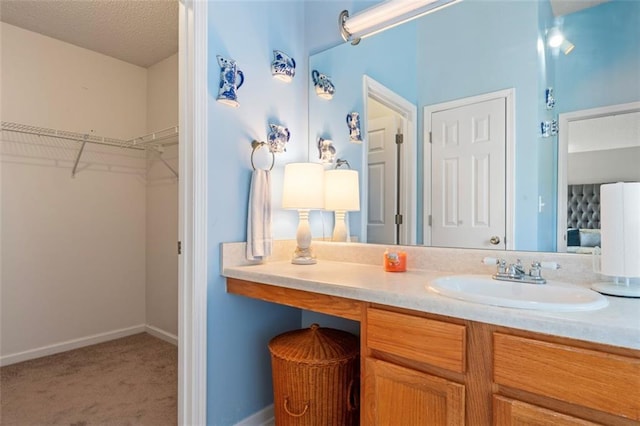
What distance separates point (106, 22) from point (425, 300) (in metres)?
2.77

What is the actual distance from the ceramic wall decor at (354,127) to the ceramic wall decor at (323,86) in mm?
179

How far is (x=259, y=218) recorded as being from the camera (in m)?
1.71

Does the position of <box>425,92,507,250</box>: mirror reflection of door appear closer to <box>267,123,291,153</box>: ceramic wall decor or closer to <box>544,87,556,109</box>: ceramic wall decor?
<box>544,87,556,109</box>: ceramic wall decor

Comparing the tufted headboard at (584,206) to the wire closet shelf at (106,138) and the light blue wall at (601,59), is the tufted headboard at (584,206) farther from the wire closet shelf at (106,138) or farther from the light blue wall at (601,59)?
the wire closet shelf at (106,138)

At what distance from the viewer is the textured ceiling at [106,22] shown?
2262mm

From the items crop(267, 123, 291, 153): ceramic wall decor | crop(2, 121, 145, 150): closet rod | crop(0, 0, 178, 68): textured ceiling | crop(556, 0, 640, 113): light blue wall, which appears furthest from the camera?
crop(2, 121, 145, 150): closet rod

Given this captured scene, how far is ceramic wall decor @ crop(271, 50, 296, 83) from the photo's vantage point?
1853 millimetres

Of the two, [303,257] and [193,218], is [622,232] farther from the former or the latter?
[193,218]

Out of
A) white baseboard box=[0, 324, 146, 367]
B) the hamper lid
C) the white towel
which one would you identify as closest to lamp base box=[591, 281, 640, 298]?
the hamper lid

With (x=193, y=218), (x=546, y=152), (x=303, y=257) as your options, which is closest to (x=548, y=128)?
(x=546, y=152)

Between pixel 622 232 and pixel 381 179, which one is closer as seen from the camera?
pixel 622 232

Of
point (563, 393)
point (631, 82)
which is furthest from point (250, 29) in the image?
point (563, 393)

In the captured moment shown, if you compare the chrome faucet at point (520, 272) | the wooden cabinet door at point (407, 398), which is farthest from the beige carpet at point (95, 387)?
the chrome faucet at point (520, 272)

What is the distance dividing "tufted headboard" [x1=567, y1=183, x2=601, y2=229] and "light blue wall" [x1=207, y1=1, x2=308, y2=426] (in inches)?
49.7
